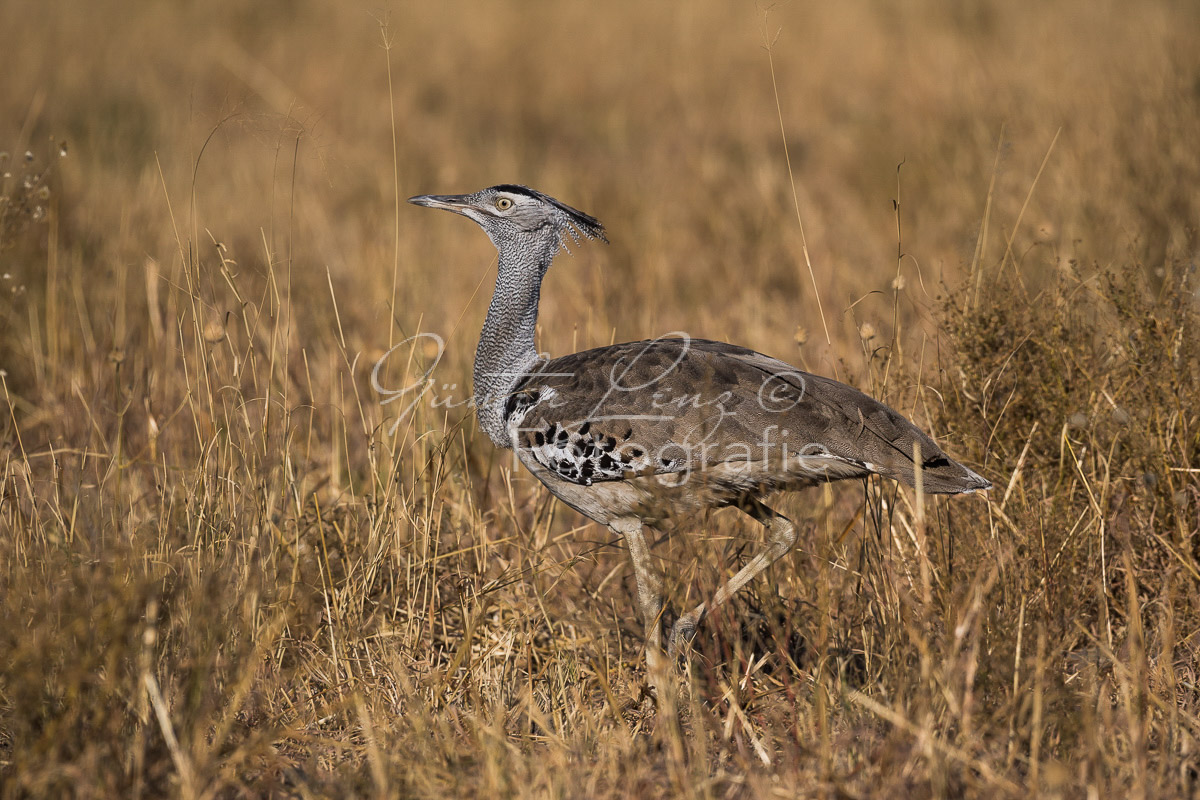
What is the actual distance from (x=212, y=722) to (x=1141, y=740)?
2.00 meters

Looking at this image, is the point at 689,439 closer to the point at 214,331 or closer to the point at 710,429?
the point at 710,429

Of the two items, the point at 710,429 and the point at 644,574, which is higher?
the point at 710,429

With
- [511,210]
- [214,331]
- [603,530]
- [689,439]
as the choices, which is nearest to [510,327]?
[511,210]

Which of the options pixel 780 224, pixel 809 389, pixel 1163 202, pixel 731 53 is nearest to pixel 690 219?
pixel 780 224

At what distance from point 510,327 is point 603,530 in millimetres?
1005

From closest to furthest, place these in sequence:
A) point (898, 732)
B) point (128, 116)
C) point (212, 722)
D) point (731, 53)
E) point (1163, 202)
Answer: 1. point (898, 732)
2. point (212, 722)
3. point (1163, 202)
4. point (128, 116)
5. point (731, 53)

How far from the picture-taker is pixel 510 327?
349 centimetres

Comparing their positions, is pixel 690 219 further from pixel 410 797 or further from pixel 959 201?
pixel 410 797

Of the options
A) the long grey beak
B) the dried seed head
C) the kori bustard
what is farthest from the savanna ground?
the long grey beak

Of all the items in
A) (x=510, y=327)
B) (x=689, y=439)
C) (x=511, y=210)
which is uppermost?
(x=511, y=210)

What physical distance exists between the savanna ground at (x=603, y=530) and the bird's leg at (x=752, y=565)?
10 centimetres

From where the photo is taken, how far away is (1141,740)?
2.30m

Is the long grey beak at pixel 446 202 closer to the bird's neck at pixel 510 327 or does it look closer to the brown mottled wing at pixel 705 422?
the bird's neck at pixel 510 327

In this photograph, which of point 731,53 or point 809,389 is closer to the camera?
point 809,389
